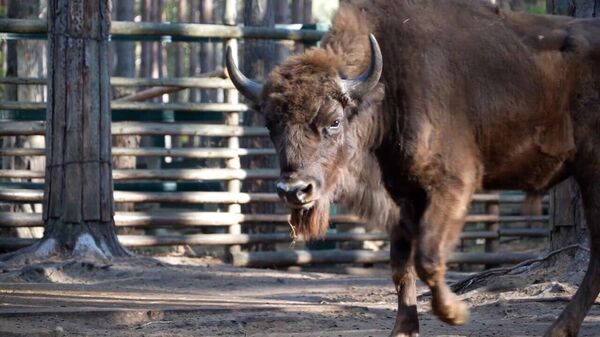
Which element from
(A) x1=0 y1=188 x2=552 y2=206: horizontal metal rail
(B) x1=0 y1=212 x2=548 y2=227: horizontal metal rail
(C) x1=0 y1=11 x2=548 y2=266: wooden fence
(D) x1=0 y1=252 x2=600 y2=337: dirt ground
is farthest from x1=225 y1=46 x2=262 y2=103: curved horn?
(A) x1=0 y1=188 x2=552 y2=206: horizontal metal rail

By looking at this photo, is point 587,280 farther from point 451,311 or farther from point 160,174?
point 160,174

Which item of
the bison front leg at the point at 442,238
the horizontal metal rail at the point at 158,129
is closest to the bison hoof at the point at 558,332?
the bison front leg at the point at 442,238

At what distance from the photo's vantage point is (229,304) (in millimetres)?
7727

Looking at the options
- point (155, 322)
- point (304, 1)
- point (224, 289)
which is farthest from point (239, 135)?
point (304, 1)

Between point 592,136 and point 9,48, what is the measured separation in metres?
10.7

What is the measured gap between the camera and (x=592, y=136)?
Answer: 255 inches

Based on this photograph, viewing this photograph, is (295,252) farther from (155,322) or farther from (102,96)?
(155,322)

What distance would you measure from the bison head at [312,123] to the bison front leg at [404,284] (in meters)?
0.47

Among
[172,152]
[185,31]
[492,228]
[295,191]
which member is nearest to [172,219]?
[172,152]

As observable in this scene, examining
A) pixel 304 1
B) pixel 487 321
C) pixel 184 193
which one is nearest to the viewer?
pixel 487 321

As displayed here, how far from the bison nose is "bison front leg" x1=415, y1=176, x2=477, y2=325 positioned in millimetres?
679

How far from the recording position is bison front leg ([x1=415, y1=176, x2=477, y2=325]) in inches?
233

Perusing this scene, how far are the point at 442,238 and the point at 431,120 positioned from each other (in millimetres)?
653

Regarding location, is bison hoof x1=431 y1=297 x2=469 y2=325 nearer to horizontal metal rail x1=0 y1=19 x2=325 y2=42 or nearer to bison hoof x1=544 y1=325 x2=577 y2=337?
bison hoof x1=544 y1=325 x2=577 y2=337
